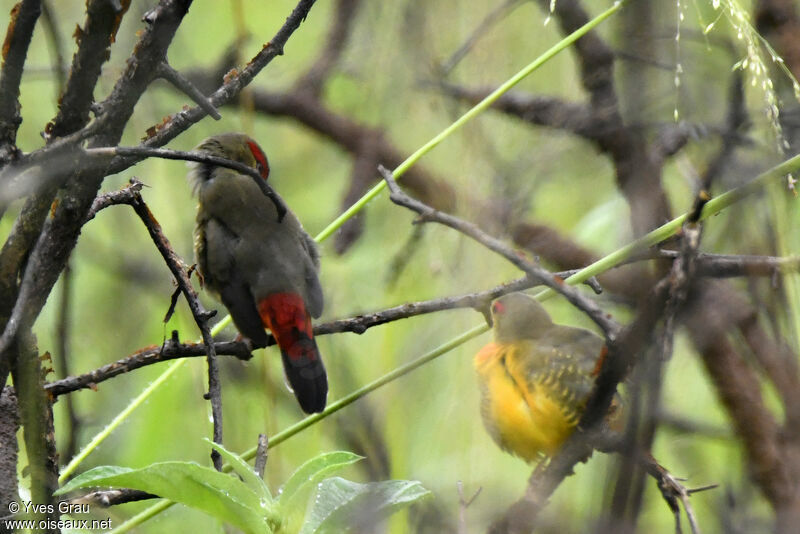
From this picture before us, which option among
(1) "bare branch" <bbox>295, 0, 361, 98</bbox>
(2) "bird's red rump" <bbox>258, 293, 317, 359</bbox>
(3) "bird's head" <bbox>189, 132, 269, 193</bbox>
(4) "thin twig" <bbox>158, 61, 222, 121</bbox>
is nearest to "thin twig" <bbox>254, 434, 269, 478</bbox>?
(4) "thin twig" <bbox>158, 61, 222, 121</bbox>

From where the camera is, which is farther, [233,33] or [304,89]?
[233,33]

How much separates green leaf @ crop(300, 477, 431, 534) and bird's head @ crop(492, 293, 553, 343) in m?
1.29

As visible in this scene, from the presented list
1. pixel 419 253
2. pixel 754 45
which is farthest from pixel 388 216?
pixel 754 45

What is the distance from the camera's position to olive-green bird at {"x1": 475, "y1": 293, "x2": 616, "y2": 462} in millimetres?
2016

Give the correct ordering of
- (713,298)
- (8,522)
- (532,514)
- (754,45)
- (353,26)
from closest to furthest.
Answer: (532,514) < (8,522) < (754,45) < (713,298) < (353,26)

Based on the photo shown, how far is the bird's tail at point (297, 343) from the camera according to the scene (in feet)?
8.77

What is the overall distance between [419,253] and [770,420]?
4.29 feet

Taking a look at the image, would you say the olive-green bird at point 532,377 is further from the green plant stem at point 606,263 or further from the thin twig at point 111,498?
the thin twig at point 111,498

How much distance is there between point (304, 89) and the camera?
175 inches

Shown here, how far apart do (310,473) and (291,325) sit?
1444 millimetres

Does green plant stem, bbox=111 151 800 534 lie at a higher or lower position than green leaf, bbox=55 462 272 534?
higher

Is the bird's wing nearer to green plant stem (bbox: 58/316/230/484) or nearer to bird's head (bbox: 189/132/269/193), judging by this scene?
bird's head (bbox: 189/132/269/193)

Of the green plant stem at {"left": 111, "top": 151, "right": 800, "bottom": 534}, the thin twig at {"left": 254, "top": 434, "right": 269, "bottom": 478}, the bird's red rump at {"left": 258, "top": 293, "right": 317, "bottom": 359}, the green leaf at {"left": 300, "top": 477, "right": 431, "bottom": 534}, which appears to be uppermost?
the bird's red rump at {"left": 258, "top": 293, "right": 317, "bottom": 359}

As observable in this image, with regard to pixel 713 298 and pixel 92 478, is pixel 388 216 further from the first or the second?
pixel 92 478
